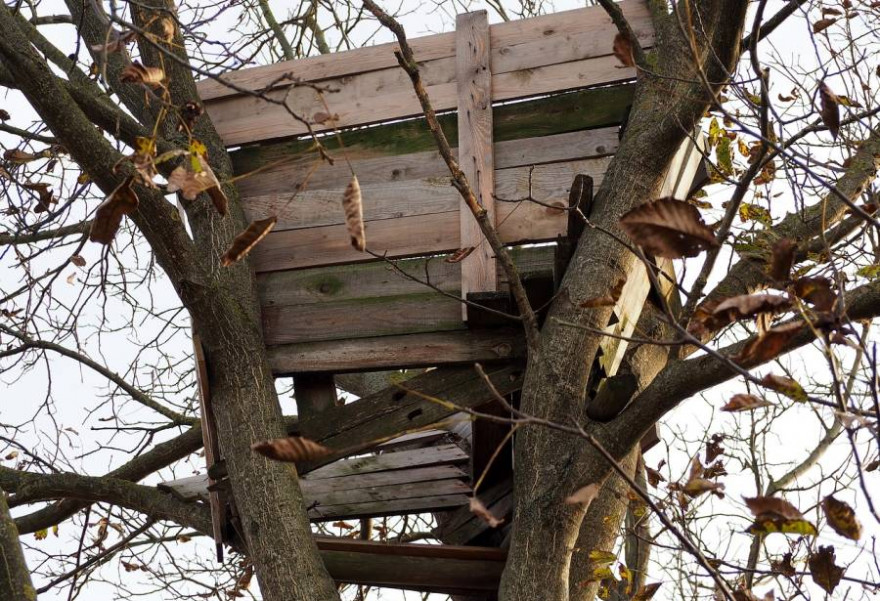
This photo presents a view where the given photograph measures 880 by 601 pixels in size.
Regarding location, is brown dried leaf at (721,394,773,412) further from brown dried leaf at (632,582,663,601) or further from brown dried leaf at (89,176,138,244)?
brown dried leaf at (632,582,663,601)

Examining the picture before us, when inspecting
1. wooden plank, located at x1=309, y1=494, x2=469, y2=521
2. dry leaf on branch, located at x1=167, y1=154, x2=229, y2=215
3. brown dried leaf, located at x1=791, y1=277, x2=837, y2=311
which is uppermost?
wooden plank, located at x1=309, y1=494, x2=469, y2=521

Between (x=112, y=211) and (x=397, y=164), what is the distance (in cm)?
212

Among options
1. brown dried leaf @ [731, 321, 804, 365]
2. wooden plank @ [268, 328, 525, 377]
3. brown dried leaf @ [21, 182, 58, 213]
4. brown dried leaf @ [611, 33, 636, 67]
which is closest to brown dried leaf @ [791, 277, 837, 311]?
brown dried leaf @ [731, 321, 804, 365]

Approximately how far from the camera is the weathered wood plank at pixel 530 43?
4.27m

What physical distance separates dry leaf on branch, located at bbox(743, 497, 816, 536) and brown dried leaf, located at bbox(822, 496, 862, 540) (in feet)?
0.22

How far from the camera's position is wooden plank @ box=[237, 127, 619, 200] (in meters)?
4.22

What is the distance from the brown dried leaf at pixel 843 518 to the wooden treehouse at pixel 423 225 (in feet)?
5.20

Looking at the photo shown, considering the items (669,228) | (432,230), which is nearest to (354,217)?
(669,228)

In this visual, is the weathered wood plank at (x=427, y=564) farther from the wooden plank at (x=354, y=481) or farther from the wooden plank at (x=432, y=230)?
the wooden plank at (x=432, y=230)

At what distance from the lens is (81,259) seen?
5.43 m

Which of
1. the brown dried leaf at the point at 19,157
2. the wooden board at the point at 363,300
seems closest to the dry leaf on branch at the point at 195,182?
the wooden board at the point at 363,300

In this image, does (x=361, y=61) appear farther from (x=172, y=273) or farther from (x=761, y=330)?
(x=761, y=330)

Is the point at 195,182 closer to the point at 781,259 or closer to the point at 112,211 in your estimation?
the point at 112,211

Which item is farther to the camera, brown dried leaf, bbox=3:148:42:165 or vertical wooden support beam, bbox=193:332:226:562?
brown dried leaf, bbox=3:148:42:165
